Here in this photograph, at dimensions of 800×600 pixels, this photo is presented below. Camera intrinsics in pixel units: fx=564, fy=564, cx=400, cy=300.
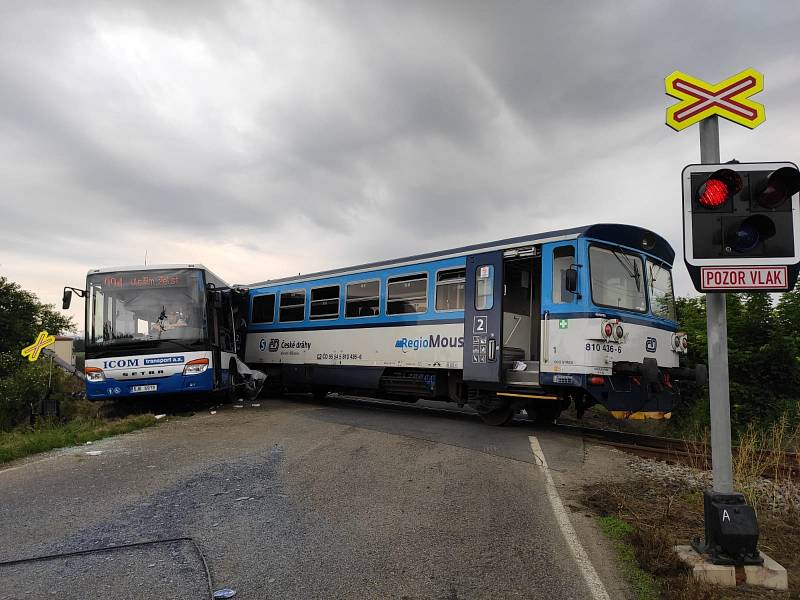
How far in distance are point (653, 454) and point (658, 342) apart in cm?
210

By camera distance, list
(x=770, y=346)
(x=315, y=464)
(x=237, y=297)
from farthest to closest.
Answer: (x=237, y=297)
(x=770, y=346)
(x=315, y=464)

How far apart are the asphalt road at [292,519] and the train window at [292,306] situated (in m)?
5.94

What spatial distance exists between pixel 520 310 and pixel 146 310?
7.84m

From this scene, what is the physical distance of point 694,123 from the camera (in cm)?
411

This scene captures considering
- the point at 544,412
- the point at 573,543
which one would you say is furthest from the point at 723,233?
the point at 544,412

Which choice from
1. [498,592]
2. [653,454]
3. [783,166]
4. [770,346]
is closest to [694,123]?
[783,166]

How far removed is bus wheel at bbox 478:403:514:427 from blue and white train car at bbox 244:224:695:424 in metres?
0.02

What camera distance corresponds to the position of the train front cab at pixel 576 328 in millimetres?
8430

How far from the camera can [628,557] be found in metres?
4.07

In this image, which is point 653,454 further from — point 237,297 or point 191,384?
point 237,297

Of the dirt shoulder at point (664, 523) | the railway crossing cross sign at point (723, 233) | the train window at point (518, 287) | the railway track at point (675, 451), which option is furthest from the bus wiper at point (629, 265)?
the railway crossing cross sign at point (723, 233)

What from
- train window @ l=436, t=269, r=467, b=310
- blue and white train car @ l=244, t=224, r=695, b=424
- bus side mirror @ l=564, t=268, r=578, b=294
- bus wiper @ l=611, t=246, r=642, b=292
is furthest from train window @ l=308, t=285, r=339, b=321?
bus wiper @ l=611, t=246, r=642, b=292

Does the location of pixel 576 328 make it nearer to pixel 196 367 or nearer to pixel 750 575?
pixel 750 575

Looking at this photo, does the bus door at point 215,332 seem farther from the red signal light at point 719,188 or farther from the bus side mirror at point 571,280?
the red signal light at point 719,188
